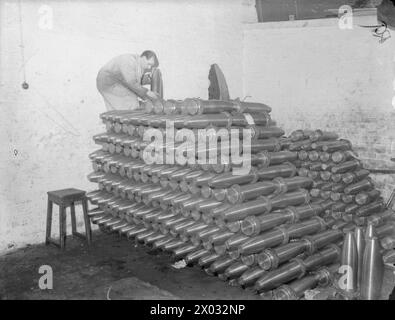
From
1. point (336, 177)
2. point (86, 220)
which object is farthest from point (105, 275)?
point (336, 177)

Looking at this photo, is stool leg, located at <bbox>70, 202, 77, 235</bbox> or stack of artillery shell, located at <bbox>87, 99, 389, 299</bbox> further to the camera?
stool leg, located at <bbox>70, 202, 77, 235</bbox>

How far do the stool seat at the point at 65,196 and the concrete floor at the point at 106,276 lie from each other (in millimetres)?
645

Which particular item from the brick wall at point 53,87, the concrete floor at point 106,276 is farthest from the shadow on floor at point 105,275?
the brick wall at point 53,87

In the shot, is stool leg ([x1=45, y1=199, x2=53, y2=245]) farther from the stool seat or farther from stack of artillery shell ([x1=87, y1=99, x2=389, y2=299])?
Answer: stack of artillery shell ([x1=87, y1=99, x2=389, y2=299])

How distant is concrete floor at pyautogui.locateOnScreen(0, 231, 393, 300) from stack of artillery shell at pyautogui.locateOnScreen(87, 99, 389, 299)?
0.64 feet

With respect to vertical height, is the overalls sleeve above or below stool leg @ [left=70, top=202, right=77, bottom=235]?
above

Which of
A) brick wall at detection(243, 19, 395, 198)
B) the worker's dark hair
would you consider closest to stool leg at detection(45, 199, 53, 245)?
the worker's dark hair

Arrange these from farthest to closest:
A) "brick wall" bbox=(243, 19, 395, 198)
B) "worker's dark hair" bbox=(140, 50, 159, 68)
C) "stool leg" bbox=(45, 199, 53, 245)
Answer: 1. "brick wall" bbox=(243, 19, 395, 198)
2. "worker's dark hair" bbox=(140, 50, 159, 68)
3. "stool leg" bbox=(45, 199, 53, 245)

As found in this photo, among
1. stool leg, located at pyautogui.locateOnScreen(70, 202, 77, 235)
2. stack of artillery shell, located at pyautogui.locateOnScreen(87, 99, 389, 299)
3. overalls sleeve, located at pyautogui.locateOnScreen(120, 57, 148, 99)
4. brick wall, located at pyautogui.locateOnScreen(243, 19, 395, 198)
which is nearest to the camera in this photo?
stack of artillery shell, located at pyautogui.locateOnScreen(87, 99, 389, 299)

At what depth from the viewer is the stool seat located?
17.0ft

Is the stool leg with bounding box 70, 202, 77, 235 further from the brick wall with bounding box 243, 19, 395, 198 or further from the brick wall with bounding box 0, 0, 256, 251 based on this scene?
the brick wall with bounding box 243, 19, 395, 198

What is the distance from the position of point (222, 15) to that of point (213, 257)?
5.06 metres

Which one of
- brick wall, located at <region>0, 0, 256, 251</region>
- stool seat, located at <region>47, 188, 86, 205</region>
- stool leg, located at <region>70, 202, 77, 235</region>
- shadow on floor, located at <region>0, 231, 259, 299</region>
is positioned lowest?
shadow on floor, located at <region>0, 231, 259, 299</region>
